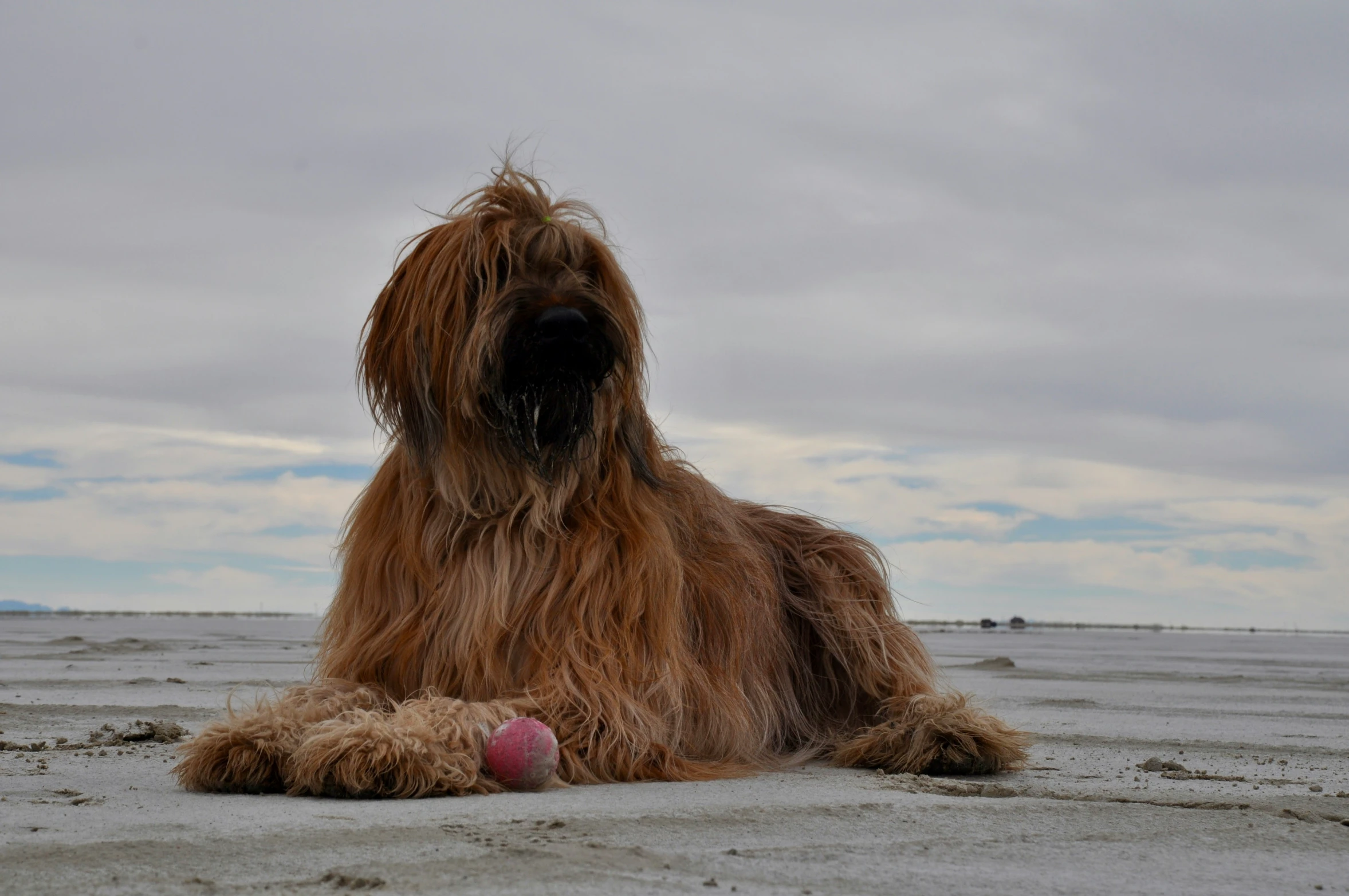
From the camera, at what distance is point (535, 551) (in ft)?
14.8

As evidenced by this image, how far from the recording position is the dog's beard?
14.7 feet

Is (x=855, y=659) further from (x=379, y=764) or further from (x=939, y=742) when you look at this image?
(x=379, y=764)

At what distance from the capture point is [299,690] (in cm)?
433

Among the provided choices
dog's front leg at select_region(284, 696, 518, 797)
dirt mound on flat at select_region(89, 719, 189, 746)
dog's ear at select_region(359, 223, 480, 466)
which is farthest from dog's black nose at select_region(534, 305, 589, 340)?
dirt mound on flat at select_region(89, 719, 189, 746)

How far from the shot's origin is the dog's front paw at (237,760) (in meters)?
3.77

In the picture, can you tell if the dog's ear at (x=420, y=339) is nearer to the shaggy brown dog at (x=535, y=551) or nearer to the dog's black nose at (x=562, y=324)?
the shaggy brown dog at (x=535, y=551)

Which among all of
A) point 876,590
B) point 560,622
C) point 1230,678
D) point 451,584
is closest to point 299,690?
point 451,584

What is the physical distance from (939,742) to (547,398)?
1960 millimetres

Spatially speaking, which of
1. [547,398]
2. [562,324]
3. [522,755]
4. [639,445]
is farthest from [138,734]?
[562,324]

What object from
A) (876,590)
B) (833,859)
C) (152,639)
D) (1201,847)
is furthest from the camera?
(152,639)

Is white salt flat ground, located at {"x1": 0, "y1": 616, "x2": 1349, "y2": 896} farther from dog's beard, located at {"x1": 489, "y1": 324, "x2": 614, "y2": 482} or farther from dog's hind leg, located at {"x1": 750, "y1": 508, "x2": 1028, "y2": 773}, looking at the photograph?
dog's beard, located at {"x1": 489, "y1": 324, "x2": 614, "y2": 482}

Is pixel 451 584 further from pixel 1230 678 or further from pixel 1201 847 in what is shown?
pixel 1230 678

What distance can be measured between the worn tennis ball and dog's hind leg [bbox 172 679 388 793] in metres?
0.46

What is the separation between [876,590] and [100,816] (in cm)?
365
